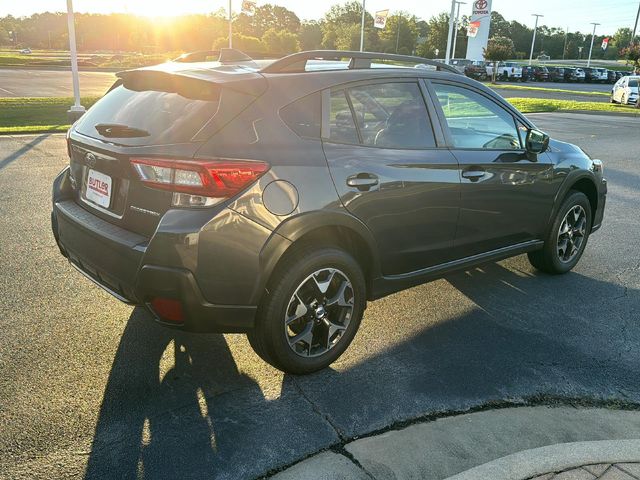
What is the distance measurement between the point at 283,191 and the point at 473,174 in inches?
63.9

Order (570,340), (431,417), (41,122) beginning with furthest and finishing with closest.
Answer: (41,122), (570,340), (431,417)

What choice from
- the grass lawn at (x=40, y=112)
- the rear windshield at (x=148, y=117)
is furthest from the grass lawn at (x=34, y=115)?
the rear windshield at (x=148, y=117)

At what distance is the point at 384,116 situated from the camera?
11.9ft

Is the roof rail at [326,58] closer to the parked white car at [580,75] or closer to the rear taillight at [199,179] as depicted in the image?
the rear taillight at [199,179]

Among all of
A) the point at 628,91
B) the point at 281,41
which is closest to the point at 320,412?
the point at 628,91

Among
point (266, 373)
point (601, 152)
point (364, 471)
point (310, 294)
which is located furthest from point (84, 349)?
point (601, 152)

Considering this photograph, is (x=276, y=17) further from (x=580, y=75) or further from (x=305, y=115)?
(x=305, y=115)

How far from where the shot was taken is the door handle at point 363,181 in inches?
128

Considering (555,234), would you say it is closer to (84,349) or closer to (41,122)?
(84,349)

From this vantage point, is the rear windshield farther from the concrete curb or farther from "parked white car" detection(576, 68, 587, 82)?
"parked white car" detection(576, 68, 587, 82)

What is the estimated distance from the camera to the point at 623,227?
6.81 metres

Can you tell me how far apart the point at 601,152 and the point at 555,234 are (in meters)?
8.99

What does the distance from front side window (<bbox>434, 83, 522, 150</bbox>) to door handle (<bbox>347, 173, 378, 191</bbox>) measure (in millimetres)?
886

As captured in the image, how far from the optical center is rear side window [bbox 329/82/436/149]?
3.36 meters
